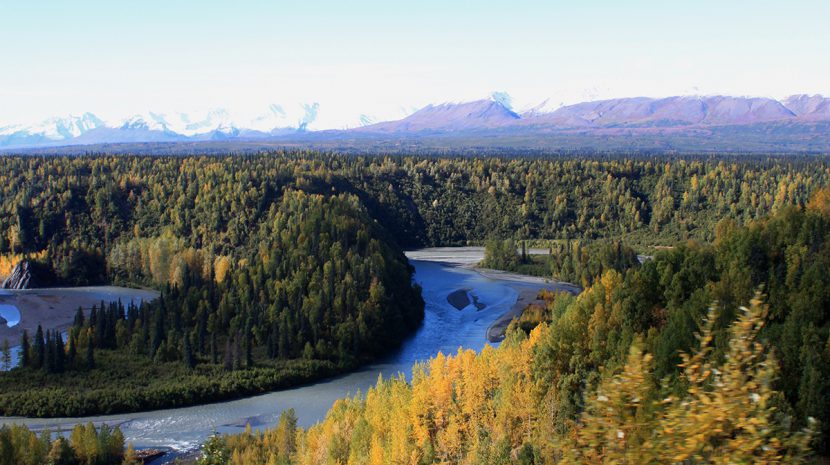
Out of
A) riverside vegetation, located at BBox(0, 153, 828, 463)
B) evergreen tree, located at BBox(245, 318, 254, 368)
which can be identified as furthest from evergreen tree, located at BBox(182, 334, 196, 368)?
evergreen tree, located at BBox(245, 318, 254, 368)

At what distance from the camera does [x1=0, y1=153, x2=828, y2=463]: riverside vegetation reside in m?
31.5

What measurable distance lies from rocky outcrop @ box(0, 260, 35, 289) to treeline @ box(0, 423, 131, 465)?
53809mm

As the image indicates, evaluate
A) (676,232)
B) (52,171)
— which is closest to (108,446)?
(52,171)

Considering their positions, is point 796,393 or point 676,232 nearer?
point 796,393

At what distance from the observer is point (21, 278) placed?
87.1m

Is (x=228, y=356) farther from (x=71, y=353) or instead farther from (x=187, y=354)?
(x=71, y=353)

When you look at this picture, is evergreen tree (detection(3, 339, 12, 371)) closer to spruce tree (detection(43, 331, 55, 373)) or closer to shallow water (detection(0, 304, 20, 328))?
spruce tree (detection(43, 331, 55, 373))

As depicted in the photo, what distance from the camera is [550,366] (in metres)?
35.5

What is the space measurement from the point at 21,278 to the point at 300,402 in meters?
51.0

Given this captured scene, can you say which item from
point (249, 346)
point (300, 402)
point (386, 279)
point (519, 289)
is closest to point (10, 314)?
point (249, 346)

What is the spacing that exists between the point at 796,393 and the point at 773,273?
1109cm

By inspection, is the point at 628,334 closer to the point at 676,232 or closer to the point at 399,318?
the point at 399,318

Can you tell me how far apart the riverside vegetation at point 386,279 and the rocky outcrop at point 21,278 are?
294 cm

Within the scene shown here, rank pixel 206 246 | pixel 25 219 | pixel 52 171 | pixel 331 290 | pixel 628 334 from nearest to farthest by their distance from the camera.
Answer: pixel 628 334 < pixel 331 290 < pixel 206 246 < pixel 25 219 < pixel 52 171
